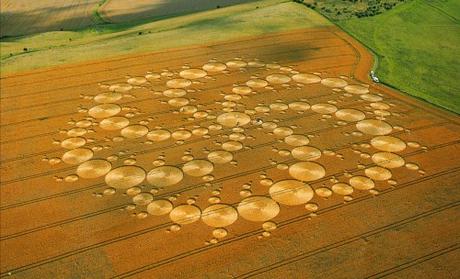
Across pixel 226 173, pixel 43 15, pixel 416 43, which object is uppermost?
pixel 43 15

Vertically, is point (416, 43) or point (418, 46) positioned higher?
point (416, 43)

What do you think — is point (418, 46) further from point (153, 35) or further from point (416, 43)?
point (153, 35)

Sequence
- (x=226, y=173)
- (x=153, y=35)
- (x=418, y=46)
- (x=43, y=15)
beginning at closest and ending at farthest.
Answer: (x=226, y=173) → (x=418, y=46) → (x=153, y=35) → (x=43, y=15)

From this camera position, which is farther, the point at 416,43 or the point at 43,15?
the point at 43,15

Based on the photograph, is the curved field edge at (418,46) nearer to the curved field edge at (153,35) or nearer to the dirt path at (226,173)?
the dirt path at (226,173)

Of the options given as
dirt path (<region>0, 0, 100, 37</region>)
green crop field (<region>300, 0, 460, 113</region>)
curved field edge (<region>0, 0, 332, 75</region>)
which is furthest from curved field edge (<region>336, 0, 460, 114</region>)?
dirt path (<region>0, 0, 100, 37</region>)

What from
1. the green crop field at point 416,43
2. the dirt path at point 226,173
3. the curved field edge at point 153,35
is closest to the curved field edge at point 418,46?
the green crop field at point 416,43

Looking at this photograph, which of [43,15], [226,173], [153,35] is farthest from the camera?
[43,15]

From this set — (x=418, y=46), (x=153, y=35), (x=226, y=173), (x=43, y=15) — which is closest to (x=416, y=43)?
(x=418, y=46)
